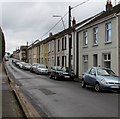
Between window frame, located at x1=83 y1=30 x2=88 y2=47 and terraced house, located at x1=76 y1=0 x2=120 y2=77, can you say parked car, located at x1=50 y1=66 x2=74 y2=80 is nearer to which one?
terraced house, located at x1=76 y1=0 x2=120 y2=77

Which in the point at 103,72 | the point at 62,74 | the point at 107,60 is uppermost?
the point at 107,60

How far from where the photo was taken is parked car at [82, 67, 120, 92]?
616 inches

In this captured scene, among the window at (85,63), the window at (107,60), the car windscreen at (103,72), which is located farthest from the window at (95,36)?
the car windscreen at (103,72)

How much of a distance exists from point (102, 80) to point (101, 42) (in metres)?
9.66

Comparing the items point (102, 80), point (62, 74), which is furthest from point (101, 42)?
point (102, 80)

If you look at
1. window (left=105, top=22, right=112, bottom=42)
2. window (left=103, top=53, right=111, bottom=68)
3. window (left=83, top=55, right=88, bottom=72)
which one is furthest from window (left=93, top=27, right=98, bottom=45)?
window (left=83, top=55, right=88, bottom=72)

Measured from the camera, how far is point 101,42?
2523cm

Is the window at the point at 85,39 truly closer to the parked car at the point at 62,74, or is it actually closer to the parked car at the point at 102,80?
the parked car at the point at 62,74

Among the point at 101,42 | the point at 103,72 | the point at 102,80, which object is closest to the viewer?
the point at 102,80

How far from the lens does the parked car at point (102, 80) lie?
51.3 ft

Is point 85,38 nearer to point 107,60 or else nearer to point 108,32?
point 108,32

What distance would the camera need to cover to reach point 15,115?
8.43 metres

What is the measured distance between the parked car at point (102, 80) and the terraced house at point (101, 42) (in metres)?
4.38

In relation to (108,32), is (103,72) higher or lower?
lower
